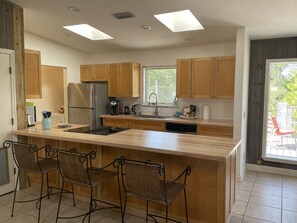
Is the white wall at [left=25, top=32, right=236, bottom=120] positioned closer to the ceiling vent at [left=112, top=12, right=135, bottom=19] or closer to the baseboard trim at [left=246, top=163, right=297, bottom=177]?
the baseboard trim at [left=246, top=163, right=297, bottom=177]

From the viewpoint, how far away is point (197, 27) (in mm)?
3967

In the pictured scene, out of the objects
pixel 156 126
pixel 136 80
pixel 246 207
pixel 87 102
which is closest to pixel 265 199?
pixel 246 207

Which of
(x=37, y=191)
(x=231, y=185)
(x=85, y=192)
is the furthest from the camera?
(x=37, y=191)

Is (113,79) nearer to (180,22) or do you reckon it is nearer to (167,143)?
(180,22)

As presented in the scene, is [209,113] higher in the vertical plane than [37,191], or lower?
higher

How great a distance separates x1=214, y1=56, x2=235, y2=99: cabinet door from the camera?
4.34 m

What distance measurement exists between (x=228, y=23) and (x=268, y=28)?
642 millimetres

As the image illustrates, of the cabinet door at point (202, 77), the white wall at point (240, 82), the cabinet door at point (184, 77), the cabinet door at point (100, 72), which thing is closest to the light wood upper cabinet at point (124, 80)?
the cabinet door at point (100, 72)

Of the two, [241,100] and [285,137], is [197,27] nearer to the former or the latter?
[241,100]

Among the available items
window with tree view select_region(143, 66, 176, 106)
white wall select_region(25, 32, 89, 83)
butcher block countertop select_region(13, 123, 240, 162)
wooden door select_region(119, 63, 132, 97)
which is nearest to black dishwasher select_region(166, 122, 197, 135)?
window with tree view select_region(143, 66, 176, 106)

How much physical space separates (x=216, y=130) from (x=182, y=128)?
642mm

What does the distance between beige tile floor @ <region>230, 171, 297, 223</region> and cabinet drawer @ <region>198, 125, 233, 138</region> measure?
2.73 ft

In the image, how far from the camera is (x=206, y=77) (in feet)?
15.0

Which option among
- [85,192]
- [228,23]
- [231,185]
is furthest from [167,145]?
[228,23]
